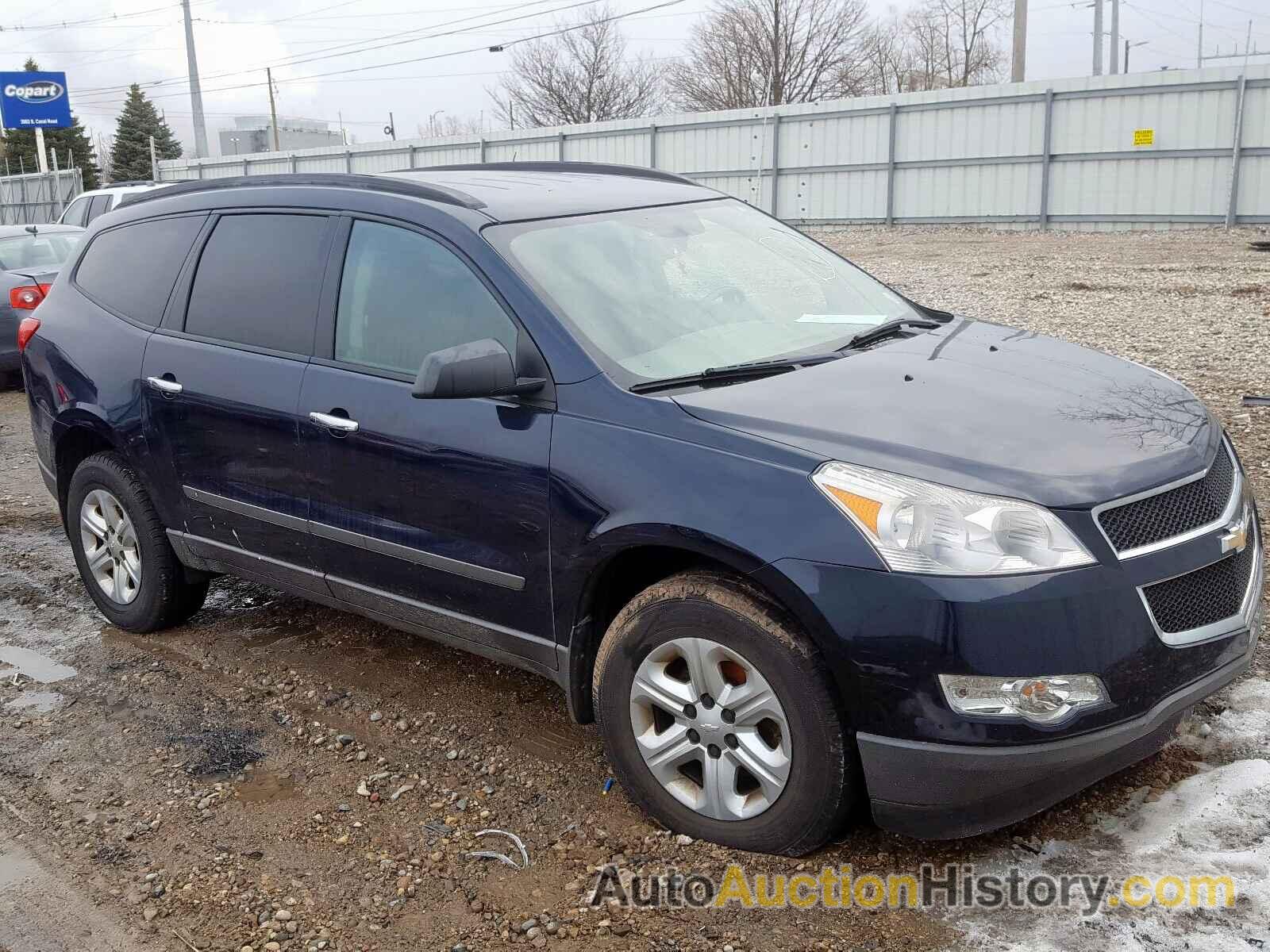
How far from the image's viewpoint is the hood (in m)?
2.94

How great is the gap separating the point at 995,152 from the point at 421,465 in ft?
71.9

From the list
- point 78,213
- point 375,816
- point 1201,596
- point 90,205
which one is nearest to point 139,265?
point 375,816

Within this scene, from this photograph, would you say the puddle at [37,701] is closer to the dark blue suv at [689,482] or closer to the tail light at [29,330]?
the dark blue suv at [689,482]

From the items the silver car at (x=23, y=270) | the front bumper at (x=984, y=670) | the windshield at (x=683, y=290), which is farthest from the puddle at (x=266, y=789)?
the silver car at (x=23, y=270)

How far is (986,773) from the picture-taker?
2814 mm

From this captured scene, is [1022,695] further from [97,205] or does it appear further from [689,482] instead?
[97,205]

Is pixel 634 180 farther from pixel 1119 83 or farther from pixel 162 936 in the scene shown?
pixel 1119 83

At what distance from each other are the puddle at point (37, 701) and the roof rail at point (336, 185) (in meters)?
2.05

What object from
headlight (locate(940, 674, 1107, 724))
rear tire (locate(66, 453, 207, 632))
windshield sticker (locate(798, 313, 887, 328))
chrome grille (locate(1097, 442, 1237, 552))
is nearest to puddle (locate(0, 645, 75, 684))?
rear tire (locate(66, 453, 207, 632))

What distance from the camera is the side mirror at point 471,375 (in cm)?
338

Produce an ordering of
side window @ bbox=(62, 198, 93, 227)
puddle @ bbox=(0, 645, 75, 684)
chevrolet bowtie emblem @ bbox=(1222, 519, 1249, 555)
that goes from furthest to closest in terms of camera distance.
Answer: side window @ bbox=(62, 198, 93, 227), puddle @ bbox=(0, 645, 75, 684), chevrolet bowtie emblem @ bbox=(1222, 519, 1249, 555)

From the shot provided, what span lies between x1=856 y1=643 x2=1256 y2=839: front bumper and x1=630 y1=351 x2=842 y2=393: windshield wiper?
111 cm

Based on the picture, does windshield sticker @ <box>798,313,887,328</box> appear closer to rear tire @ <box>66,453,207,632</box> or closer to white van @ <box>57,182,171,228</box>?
rear tire @ <box>66,453,207,632</box>

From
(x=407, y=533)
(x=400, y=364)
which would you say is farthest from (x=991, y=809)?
(x=400, y=364)
